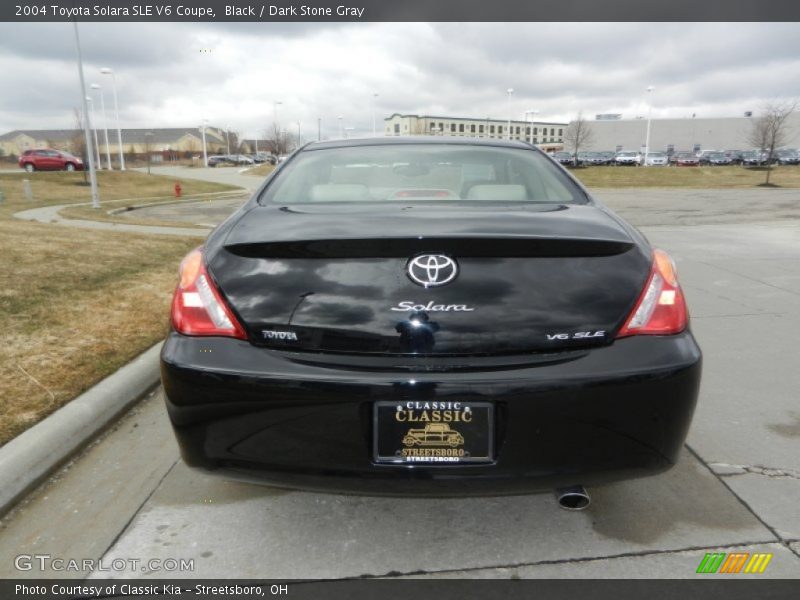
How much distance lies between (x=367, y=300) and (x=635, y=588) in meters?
1.31

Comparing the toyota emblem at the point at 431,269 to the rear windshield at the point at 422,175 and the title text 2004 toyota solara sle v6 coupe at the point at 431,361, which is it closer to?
the title text 2004 toyota solara sle v6 coupe at the point at 431,361

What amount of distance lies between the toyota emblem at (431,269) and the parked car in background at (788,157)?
2563 inches

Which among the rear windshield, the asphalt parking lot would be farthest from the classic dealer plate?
the rear windshield

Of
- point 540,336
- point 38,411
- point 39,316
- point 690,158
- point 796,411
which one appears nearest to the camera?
point 540,336

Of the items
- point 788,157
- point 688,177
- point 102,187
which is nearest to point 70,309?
point 102,187

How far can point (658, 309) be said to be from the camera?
6.84 ft

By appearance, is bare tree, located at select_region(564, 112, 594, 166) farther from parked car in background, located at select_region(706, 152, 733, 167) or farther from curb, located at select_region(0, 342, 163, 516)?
curb, located at select_region(0, 342, 163, 516)

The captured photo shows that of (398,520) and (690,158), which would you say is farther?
(690,158)

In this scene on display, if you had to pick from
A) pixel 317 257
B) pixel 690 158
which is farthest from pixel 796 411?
pixel 690 158

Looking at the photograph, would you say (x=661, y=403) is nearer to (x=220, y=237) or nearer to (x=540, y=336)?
(x=540, y=336)

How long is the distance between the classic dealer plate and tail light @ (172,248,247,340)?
557mm

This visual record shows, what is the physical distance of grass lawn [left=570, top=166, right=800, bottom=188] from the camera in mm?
37031

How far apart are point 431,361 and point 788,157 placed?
68.4 m

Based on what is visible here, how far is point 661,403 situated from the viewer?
199cm
